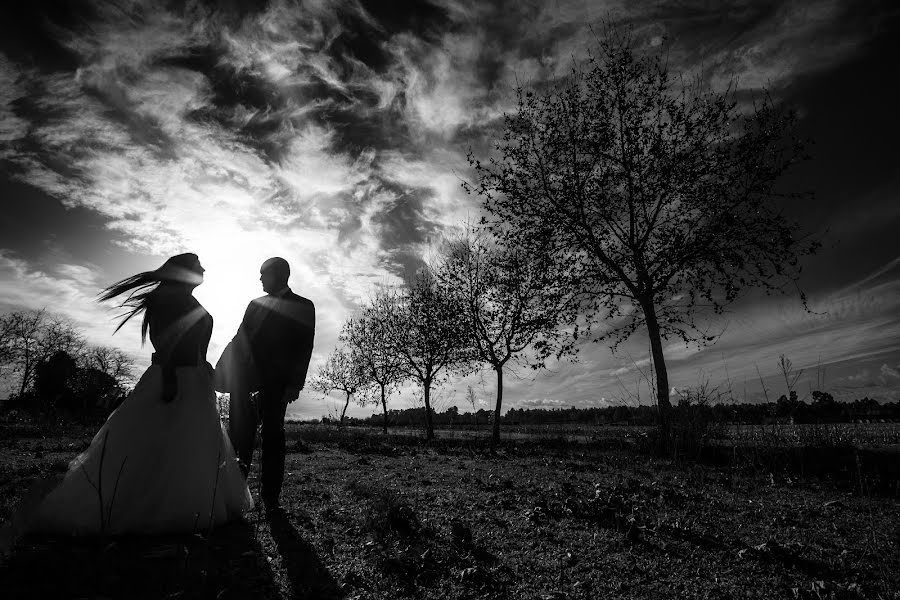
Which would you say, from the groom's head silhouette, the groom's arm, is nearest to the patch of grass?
the groom's arm

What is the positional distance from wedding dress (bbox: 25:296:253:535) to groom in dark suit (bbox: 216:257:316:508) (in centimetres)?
36

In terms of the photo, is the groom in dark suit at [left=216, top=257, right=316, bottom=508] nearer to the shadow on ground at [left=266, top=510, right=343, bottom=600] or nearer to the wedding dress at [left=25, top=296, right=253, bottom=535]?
the wedding dress at [left=25, top=296, right=253, bottom=535]

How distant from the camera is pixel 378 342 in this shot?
121ft

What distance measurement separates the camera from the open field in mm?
2729

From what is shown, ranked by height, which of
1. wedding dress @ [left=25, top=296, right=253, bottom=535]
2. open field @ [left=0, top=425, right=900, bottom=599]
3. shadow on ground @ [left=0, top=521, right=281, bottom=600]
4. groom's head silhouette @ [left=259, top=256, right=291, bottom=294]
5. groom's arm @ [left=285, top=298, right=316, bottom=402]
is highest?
groom's head silhouette @ [left=259, top=256, right=291, bottom=294]

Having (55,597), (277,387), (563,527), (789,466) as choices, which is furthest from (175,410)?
(789,466)

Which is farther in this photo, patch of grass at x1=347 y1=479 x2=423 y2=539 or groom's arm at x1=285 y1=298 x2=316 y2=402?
groom's arm at x1=285 y1=298 x2=316 y2=402

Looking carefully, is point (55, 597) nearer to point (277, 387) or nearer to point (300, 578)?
point (300, 578)

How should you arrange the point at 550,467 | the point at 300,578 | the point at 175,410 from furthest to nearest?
1. the point at 550,467
2. the point at 175,410
3. the point at 300,578

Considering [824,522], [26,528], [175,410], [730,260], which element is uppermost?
[730,260]

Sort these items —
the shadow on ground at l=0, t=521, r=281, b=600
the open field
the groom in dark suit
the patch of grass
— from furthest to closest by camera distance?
1. the groom in dark suit
2. the patch of grass
3. the open field
4. the shadow on ground at l=0, t=521, r=281, b=600

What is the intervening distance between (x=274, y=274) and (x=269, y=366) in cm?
111

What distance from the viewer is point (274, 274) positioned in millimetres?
5191

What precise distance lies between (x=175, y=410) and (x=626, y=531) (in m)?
4.43
